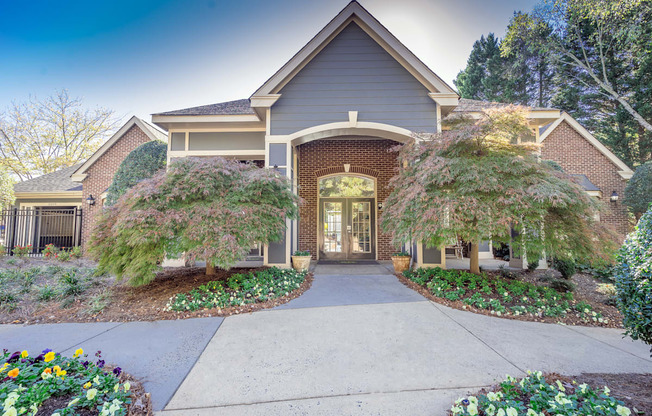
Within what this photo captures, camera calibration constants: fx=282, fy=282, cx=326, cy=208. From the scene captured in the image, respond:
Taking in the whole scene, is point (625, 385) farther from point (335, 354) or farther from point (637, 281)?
point (335, 354)

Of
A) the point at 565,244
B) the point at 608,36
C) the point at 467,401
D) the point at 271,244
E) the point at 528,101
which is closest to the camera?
the point at 467,401

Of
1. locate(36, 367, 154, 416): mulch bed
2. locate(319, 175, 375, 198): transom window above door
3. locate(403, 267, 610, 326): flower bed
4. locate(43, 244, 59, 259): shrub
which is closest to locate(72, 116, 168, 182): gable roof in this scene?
locate(43, 244, 59, 259): shrub

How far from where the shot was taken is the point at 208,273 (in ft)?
18.0

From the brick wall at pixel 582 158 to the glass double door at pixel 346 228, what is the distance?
803 centimetres

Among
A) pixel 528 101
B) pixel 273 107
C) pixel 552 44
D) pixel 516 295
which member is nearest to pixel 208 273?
pixel 273 107

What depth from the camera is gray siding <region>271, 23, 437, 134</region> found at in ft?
22.8

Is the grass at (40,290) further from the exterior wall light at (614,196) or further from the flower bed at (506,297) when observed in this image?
the exterior wall light at (614,196)

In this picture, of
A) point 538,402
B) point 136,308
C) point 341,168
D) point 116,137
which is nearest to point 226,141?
point 341,168

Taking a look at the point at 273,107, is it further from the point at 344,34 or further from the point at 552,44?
the point at 552,44

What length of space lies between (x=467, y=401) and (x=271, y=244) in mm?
5221

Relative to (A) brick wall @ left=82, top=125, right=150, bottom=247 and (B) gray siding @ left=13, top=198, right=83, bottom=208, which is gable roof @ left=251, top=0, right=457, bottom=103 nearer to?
(A) brick wall @ left=82, top=125, right=150, bottom=247

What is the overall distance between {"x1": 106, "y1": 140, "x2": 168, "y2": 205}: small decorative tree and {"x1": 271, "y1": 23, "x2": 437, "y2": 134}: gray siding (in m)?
4.27

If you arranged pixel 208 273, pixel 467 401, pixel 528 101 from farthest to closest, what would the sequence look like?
pixel 528 101
pixel 208 273
pixel 467 401

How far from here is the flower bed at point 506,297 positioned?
4.17 meters
